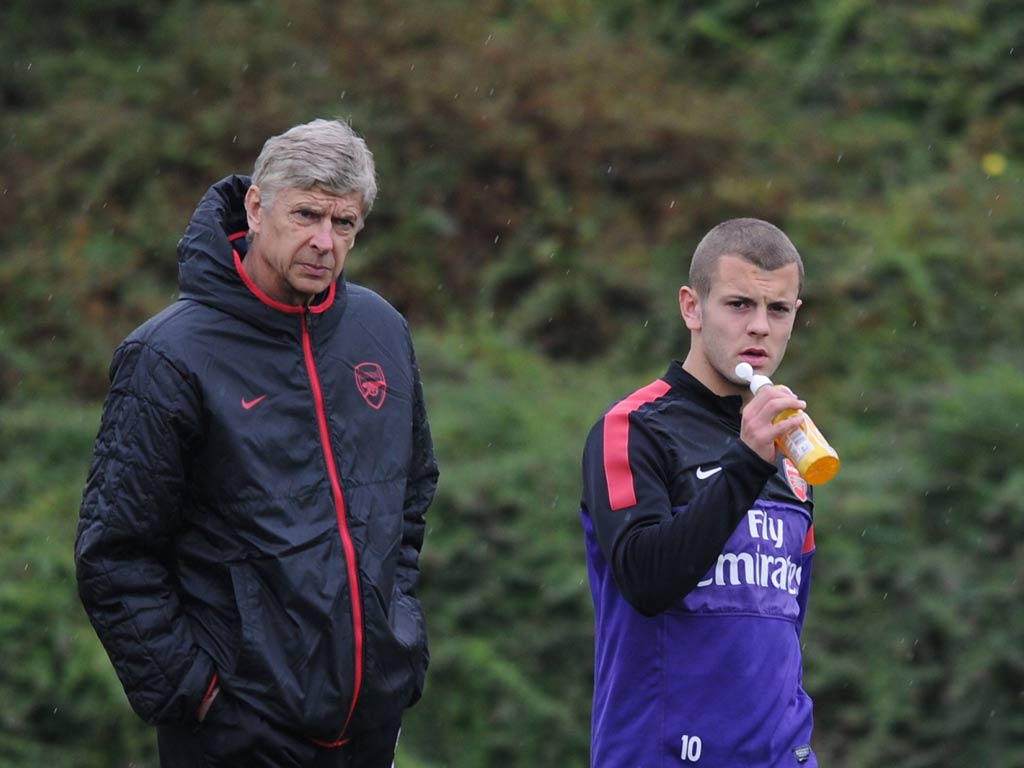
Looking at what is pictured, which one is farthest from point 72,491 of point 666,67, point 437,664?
point 666,67

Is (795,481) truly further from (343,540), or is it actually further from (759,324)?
(343,540)

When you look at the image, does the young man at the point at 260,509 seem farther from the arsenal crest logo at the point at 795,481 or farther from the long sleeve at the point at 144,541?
the arsenal crest logo at the point at 795,481

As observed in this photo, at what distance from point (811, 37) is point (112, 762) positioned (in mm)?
7556

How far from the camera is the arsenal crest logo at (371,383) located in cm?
348

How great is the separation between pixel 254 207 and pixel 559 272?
20.3 ft

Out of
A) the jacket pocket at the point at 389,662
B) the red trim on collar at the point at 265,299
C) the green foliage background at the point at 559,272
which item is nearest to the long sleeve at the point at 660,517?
the jacket pocket at the point at 389,662

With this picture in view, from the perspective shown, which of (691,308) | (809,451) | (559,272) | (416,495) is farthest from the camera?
(559,272)

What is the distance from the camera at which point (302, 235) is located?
3338mm

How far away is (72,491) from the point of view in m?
7.41

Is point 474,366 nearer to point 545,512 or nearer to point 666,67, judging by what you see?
point 545,512

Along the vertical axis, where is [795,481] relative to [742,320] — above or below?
below

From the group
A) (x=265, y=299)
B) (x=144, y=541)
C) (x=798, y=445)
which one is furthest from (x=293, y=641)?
(x=798, y=445)

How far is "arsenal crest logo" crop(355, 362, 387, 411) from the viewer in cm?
348

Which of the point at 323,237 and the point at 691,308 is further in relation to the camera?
the point at 691,308
